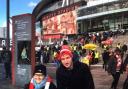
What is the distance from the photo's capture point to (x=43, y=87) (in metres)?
5.98

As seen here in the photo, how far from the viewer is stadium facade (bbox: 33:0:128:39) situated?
6738cm

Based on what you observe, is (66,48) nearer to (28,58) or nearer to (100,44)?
(28,58)

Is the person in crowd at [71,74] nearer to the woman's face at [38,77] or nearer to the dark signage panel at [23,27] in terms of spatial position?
the woman's face at [38,77]

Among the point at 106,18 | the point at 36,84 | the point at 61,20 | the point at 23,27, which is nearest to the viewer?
the point at 36,84

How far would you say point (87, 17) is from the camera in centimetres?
7469

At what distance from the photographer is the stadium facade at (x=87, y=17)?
67375 mm

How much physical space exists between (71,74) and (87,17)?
227 feet

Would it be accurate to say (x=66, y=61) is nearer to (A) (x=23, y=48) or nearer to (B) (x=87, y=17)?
(A) (x=23, y=48)

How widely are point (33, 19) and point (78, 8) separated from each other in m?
63.2

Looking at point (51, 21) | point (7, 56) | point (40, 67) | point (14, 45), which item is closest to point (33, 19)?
point (14, 45)

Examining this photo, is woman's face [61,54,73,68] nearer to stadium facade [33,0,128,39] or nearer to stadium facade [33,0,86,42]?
stadium facade [33,0,128,39]

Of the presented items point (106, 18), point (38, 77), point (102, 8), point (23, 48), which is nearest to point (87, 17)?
point (106, 18)

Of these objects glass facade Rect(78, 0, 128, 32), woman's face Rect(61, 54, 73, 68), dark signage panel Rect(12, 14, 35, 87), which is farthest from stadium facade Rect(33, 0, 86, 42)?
woman's face Rect(61, 54, 73, 68)

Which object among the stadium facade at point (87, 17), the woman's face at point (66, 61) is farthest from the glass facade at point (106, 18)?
the woman's face at point (66, 61)
